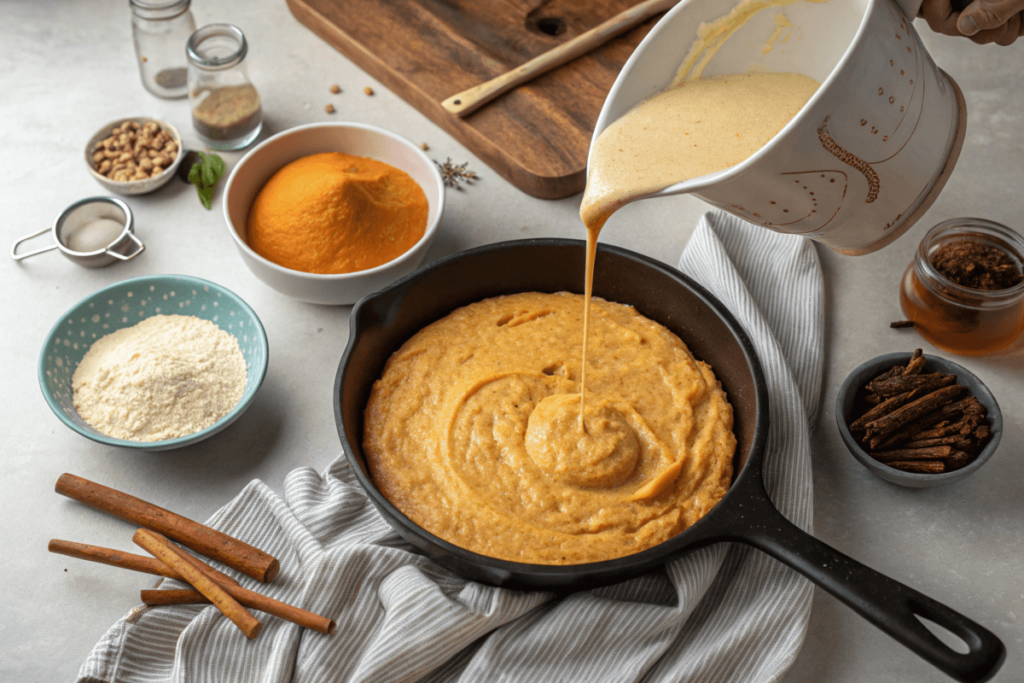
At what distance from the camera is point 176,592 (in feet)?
5.82

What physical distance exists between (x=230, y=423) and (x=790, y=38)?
1534 mm

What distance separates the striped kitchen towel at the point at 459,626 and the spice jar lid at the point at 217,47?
1.44 metres

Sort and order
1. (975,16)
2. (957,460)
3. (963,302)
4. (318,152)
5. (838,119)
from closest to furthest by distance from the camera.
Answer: (838,119), (975,16), (957,460), (963,302), (318,152)

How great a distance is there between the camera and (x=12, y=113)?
287 cm

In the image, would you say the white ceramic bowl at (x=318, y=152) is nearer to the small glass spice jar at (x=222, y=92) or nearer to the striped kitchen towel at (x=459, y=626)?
the small glass spice jar at (x=222, y=92)

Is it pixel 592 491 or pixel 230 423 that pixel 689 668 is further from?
pixel 230 423

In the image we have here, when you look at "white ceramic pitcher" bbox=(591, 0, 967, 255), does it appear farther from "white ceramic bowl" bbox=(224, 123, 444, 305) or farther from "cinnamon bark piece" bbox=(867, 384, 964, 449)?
"white ceramic bowl" bbox=(224, 123, 444, 305)

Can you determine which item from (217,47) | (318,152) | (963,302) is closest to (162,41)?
(217,47)

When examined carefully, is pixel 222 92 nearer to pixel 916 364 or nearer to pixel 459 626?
pixel 459 626

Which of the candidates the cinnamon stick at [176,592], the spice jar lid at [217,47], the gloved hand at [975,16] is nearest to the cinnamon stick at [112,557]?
the cinnamon stick at [176,592]

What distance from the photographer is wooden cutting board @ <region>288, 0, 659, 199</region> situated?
8.82 feet

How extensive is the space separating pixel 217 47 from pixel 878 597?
8.05ft

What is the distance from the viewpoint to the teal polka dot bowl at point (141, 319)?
6.64 ft

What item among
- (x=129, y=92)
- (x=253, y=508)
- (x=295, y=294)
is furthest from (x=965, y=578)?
(x=129, y=92)
